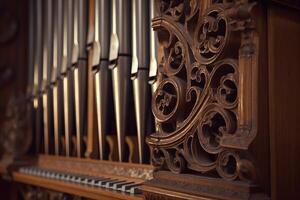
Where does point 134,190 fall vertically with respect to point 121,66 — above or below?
below

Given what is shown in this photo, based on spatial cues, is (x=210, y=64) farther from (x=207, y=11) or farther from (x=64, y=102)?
(x=64, y=102)

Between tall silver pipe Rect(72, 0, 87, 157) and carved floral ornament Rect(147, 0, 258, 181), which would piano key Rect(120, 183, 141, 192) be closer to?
carved floral ornament Rect(147, 0, 258, 181)

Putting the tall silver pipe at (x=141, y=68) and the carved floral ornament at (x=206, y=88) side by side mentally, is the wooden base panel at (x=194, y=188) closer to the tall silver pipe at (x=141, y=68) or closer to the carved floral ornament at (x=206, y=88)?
the carved floral ornament at (x=206, y=88)

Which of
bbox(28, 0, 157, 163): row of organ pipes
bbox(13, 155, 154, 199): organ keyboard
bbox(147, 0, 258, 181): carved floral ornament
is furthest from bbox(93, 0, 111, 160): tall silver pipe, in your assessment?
bbox(147, 0, 258, 181): carved floral ornament

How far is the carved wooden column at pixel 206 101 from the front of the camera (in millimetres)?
1237

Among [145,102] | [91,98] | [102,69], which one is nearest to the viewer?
[145,102]

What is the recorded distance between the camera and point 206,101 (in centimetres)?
137

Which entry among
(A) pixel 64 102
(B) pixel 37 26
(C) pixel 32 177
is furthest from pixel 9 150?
(B) pixel 37 26

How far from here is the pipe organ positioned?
1257 mm

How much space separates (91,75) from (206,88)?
1.17m

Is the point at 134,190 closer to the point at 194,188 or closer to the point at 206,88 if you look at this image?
the point at 194,188

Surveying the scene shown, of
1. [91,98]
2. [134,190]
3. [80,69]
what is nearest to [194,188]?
[134,190]

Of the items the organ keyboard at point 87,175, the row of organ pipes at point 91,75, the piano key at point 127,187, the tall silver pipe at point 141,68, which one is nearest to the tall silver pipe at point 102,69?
the row of organ pipes at point 91,75

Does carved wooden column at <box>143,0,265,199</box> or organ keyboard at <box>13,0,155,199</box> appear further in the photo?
organ keyboard at <box>13,0,155,199</box>
